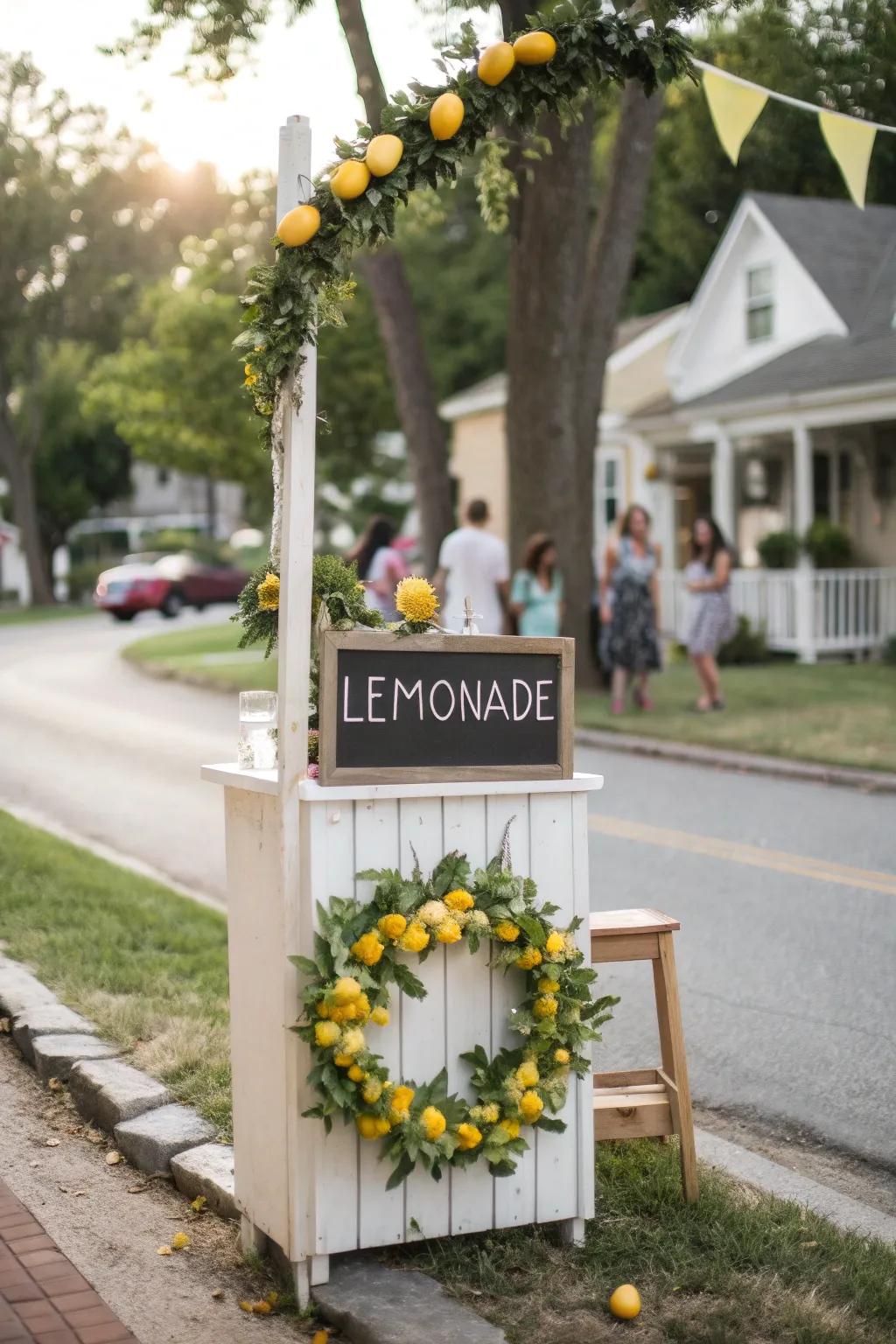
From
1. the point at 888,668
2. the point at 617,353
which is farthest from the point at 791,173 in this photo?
the point at 888,668

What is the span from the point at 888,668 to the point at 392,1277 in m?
16.4

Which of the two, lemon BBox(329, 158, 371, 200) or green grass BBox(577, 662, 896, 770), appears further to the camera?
green grass BBox(577, 662, 896, 770)

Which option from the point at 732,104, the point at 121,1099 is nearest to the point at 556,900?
the point at 121,1099

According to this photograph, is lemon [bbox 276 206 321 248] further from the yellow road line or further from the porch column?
the porch column

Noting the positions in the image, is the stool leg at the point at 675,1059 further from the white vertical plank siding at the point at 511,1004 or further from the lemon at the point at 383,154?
the lemon at the point at 383,154

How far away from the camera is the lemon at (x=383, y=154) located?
11.2ft

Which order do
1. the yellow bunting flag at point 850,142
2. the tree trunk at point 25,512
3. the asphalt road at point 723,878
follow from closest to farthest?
the asphalt road at point 723,878 → the yellow bunting flag at point 850,142 → the tree trunk at point 25,512

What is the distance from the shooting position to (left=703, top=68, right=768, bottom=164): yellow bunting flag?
669cm

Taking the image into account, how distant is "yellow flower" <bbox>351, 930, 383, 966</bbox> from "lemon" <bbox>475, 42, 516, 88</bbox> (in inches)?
80.8

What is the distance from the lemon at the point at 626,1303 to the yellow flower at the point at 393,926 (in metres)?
0.93

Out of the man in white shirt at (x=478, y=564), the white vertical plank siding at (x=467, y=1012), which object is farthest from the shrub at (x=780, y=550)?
the white vertical plank siding at (x=467, y=1012)

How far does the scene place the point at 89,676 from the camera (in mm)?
20891

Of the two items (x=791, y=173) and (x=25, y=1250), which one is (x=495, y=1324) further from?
(x=791, y=173)

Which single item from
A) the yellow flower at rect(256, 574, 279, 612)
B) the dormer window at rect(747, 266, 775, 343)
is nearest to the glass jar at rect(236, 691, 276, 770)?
the yellow flower at rect(256, 574, 279, 612)
